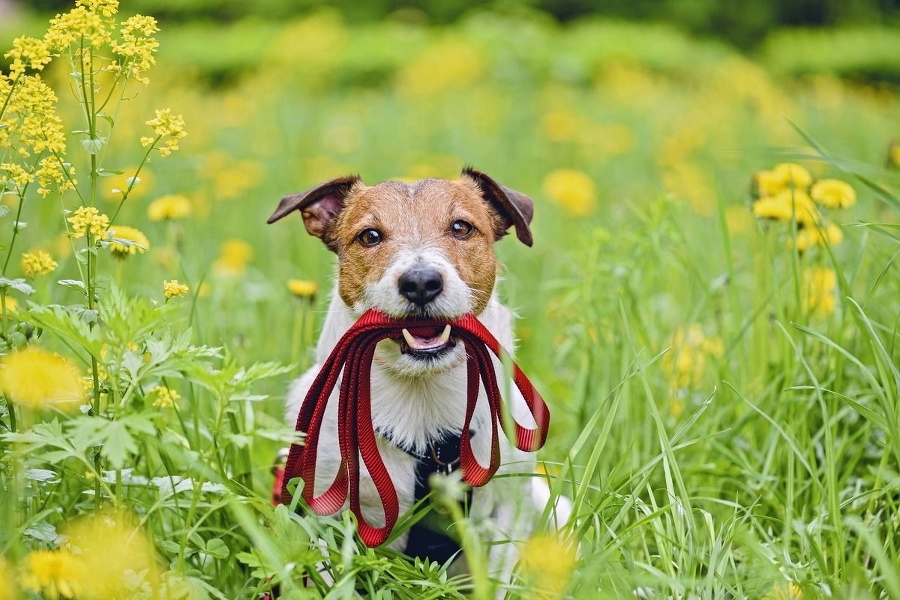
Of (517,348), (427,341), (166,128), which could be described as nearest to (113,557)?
(166,128)

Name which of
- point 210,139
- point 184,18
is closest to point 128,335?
point 210,139

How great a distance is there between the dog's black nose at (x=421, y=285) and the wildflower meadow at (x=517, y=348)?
1.61ft

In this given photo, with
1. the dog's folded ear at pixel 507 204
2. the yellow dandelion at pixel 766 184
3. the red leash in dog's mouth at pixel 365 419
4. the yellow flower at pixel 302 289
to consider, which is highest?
the yellow dandelion at pixel 766 184

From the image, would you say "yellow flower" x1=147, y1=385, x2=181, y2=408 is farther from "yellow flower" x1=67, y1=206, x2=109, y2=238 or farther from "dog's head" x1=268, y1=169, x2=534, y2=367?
"dog's head" x1=268, y1=169, x2=534, y2=367

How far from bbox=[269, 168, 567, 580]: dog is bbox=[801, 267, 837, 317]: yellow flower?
1.17 m

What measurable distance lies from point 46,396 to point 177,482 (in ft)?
1.64

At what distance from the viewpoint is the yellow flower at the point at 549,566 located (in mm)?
1759

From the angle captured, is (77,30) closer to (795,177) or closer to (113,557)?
(113,557)

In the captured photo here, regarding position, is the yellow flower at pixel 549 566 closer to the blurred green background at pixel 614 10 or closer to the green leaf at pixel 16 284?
the green leaf at pixel 16 284

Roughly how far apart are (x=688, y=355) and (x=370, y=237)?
1563 millimetres

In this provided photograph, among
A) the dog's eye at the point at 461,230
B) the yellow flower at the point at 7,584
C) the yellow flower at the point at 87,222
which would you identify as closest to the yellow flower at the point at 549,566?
the yellow flower at the point at 7,584

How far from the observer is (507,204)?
120 inches

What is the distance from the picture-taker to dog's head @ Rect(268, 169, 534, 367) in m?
2.55

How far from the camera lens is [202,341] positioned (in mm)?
3168
